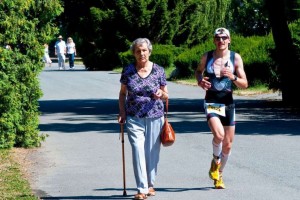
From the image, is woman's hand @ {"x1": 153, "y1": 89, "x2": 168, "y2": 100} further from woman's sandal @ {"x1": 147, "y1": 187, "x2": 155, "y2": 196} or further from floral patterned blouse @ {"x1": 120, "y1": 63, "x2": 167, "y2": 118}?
woman's sandal @ {"x1": 147, "y1": 187, "x2": 155, "y2": 196}

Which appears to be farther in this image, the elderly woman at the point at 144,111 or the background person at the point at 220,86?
the background person at the point at 220,86

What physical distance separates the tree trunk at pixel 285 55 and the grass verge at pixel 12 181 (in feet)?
36.6

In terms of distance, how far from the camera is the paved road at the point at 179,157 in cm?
1041

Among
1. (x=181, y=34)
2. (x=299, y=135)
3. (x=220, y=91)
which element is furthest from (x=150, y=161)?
(x=181, y=34)

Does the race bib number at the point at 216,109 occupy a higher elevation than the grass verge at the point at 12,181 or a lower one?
higher

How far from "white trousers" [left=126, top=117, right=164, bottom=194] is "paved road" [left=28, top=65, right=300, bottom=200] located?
0.33 metres

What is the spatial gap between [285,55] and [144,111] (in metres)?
14.3

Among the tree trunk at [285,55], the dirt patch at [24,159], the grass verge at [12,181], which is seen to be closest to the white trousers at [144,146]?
the grass verge at [12,181]

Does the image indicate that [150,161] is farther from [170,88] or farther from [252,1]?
[252,1]

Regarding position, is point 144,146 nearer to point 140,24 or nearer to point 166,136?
point 166,136

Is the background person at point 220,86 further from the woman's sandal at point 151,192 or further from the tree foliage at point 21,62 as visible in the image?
the tree foliage at point 21,62

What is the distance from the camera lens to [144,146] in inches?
388

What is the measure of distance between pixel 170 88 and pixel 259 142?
53.4 feet

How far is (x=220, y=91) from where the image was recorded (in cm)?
1026
